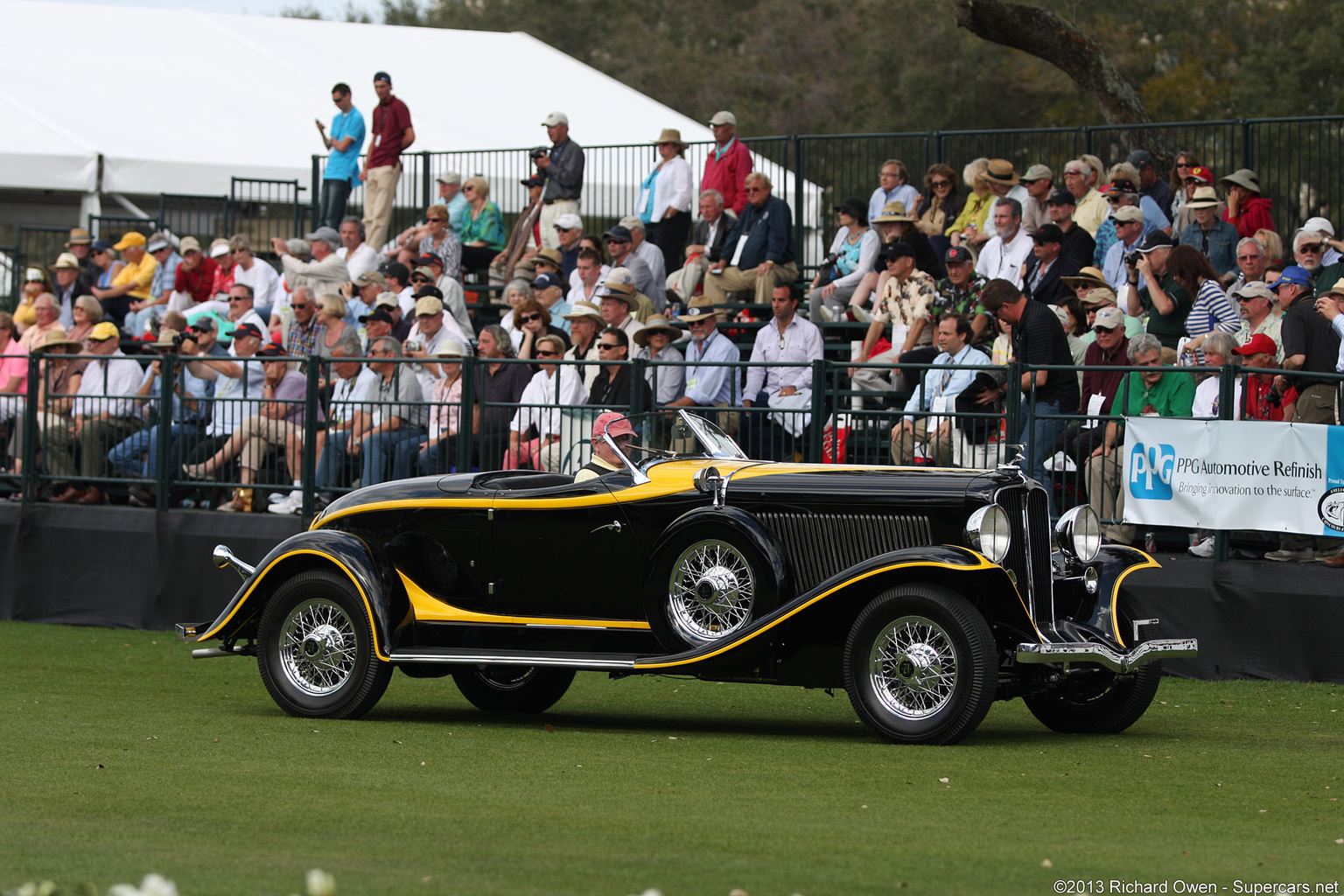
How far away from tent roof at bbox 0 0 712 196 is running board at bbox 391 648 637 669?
1777 cm

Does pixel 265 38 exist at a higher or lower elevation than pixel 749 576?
higher

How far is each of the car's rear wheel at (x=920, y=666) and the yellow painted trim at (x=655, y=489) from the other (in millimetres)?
953

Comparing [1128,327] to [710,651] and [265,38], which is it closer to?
[710,651]

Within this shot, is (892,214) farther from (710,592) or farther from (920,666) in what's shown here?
(920,666)

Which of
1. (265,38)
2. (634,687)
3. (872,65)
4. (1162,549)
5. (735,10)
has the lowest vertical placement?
(634,687)

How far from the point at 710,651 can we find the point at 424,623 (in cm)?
185

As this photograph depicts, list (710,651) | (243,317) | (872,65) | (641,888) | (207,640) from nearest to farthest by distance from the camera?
(641,888)
(710,651)
(207,640)
(243,317)
(872,65)

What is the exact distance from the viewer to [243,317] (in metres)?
19.2

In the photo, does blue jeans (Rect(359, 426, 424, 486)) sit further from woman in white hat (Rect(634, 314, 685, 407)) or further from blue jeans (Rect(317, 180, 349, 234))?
blue jeans (Rect(317, 180, 349, 234))

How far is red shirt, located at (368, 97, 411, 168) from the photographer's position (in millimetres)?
21812

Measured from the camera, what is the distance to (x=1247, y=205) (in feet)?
50.3

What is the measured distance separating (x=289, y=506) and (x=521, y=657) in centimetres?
594

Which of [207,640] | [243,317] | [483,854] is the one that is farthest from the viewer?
[243,317]

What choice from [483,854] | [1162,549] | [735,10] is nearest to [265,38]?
[1162,549]
